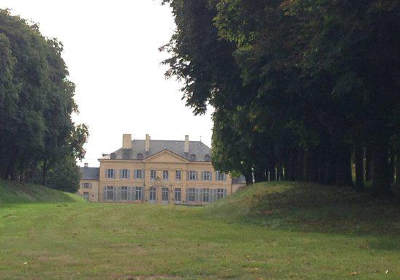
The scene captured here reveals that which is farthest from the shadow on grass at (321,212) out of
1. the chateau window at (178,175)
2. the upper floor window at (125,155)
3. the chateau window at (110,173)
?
the upper floor window at (125,155)

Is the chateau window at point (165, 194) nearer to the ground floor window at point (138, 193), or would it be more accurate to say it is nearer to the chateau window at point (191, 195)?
the chateau window at point (191, 195)

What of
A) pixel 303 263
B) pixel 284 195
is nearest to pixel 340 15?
pixel 303 263

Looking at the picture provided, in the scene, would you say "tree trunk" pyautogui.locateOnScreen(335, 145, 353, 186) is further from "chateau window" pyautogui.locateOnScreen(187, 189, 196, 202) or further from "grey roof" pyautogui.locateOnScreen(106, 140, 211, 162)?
"grey roof" pyautogui.locateOnScreen(106, 140, 211, 162)

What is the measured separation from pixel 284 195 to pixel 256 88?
28.7ft

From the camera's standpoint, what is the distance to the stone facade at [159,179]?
134 metres

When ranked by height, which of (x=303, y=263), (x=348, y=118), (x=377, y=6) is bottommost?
(x=303, y=263)

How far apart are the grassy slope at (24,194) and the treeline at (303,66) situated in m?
26.2

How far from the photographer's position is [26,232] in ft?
76.8

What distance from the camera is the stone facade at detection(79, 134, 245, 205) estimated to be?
134375 millimetres

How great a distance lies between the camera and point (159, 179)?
134 m

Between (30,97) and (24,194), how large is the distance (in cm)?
1062

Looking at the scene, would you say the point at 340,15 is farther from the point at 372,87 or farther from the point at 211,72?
the point at 211,72

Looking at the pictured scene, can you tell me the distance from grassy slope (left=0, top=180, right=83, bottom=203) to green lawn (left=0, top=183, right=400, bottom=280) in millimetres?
26690

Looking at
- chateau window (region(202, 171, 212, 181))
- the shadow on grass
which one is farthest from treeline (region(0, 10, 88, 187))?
chateau window (region(202, 171, 212, 181))
